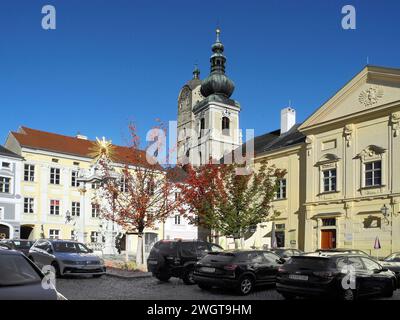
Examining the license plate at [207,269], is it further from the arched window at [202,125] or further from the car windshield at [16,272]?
the arched window at [202,125]

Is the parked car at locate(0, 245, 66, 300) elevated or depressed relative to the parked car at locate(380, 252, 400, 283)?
elevated

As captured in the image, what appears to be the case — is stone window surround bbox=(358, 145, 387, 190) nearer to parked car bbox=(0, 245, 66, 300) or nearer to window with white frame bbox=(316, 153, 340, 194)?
window with white frame bbox=(316, 153, 340, 194)

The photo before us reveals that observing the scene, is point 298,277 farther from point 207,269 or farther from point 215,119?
point 215,119

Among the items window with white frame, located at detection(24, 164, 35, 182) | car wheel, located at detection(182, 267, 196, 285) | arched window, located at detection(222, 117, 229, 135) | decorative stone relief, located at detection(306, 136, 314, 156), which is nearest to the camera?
car wheel, located at detection(182, 267, 196, 285)

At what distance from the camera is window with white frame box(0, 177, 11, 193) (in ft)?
165

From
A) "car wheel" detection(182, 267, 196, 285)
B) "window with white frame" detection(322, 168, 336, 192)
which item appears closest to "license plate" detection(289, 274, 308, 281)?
"car wheel" detection(182, 267, 196, 285)

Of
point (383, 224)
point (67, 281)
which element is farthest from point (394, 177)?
point (67, 281)

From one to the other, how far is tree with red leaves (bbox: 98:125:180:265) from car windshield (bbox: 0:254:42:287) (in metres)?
17.1

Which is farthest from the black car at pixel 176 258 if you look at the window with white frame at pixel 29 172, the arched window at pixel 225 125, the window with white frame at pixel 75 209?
the arched window at pixel 225 125

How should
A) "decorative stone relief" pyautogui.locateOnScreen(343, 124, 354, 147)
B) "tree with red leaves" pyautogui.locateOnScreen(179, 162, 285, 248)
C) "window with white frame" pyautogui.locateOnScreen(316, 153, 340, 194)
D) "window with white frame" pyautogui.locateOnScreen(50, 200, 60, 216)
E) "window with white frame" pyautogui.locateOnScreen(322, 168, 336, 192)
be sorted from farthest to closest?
"window with white frame" pyautogui.locateOnScreen(50, 200, 60, 216)
"window with white frame" pyautogui.locateOnScreen(322, 168, 336, 192)
"window with white frame" pyautogui.locateOnScreen(316, 153, 340, 194)
"decorative stone relief" pyautogui.locateOnScreen(343, 124, 354, 147)
"tree with red leaves" pyautogui.locateOnScreen(179, 162, 285, 248)

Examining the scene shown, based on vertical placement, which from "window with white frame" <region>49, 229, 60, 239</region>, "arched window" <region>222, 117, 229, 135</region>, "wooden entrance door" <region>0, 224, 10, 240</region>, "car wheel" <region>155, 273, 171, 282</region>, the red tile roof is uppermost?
"arched window" <region>222, 117, 229, 135</region>
